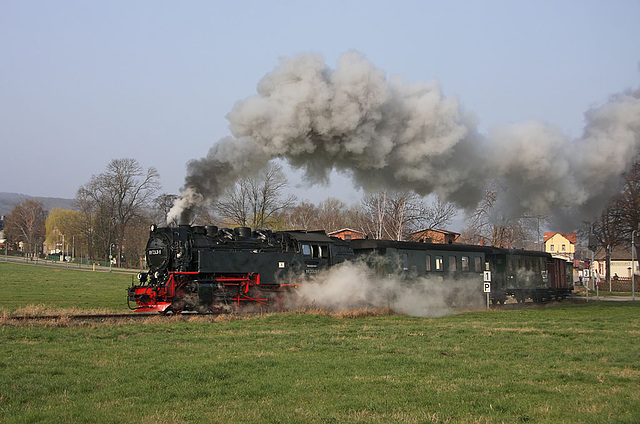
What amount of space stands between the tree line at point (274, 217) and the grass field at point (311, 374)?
948cm

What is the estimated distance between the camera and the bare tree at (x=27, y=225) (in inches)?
4172

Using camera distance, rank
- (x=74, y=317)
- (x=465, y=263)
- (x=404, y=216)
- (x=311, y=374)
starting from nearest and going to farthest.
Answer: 1. (x=311, y=374)
2. (x=74, y=317)
3. (x=465, y=263)
4. (x=404, y=216)

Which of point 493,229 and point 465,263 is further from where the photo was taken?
point 493,229

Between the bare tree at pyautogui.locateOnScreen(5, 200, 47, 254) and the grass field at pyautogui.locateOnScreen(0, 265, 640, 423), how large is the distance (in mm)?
96987

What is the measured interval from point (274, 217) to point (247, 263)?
34.7m

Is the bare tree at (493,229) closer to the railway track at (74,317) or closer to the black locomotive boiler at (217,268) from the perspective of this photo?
the black locomotive boiler at (217,268)

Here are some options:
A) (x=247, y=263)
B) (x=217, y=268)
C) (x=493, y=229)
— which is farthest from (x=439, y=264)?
(x=493, y=229)

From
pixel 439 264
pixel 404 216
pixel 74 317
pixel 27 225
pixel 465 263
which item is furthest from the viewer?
pixel 27 225

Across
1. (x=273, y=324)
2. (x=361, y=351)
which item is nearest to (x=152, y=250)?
(x=273, y=324)

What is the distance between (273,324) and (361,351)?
5.82m

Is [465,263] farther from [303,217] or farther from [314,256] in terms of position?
[303,217]

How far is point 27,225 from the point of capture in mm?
104562

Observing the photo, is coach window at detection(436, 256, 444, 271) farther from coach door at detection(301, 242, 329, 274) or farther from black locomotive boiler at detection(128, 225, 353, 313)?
black locomotive boiler at detection(128, 225, 353, 313)

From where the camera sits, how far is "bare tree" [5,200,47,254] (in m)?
106
